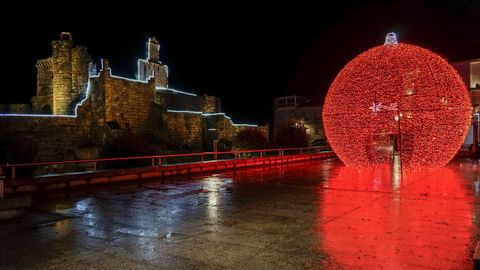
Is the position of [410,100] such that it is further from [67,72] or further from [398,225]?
[67,72]

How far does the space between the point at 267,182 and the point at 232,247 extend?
351 inches

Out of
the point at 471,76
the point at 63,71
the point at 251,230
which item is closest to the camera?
the point at 251,230

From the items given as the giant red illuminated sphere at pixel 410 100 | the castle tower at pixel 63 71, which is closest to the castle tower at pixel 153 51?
the castle tower at pixel 63 71

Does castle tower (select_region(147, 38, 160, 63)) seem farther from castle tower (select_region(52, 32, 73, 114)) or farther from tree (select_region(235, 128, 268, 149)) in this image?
tree (select_region(235, 128, 268, 149))

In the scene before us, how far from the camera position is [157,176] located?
17375 mm

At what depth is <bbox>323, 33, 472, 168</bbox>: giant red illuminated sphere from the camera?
520 inches

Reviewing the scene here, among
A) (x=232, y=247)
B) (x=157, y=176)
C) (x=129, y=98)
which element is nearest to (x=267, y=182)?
(x=157, y=176)

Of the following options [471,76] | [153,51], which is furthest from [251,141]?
[471,76]

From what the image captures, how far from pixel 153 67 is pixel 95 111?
15.7m

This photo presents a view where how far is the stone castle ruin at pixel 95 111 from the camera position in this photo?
25219mm

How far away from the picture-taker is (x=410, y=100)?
1326 centimetres

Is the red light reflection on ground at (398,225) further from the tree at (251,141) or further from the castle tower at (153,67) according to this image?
the castle tower at (153,67)

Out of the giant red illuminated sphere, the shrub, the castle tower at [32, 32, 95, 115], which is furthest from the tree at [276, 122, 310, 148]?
the castle tower at [32, 32, 95, 115]

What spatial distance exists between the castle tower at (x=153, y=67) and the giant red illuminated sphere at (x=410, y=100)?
1199 inches
